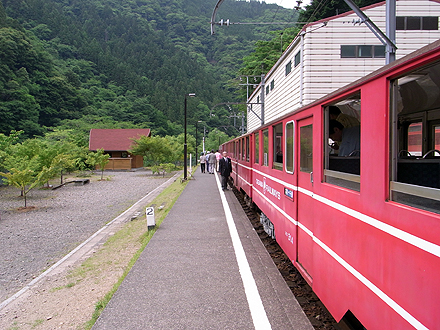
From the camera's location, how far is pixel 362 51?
1428cm

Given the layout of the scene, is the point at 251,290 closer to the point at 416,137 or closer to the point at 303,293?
the point at 303,293

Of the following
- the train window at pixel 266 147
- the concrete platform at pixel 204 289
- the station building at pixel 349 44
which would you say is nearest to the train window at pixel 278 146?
the train window at pixel 266 147

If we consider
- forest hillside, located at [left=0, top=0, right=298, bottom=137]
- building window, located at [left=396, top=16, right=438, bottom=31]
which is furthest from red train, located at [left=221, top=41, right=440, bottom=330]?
forest hillside, located at [left=0, top=0, right=298, bottom=137]

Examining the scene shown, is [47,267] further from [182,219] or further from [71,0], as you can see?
[71,0]

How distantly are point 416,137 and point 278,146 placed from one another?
91.4 inches

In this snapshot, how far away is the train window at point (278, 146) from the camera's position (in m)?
6.00

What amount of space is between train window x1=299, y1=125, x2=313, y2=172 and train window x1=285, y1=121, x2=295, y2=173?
1.21ft

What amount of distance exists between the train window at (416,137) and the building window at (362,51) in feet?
35.5

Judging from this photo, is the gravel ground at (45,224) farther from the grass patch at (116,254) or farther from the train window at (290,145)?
the train window at (290,145)

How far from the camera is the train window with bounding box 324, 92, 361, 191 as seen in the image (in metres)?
3.41

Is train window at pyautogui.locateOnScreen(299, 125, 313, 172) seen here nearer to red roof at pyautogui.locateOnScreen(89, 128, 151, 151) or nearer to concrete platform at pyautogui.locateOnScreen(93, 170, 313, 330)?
concrete platform at pyautogui.locateOnScreen(93, 170, 313, 330)

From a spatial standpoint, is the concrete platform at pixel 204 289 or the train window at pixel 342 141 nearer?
the train window at pixel 342 141

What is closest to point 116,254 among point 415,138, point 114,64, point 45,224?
point 45,224

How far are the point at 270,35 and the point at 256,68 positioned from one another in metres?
5.22
